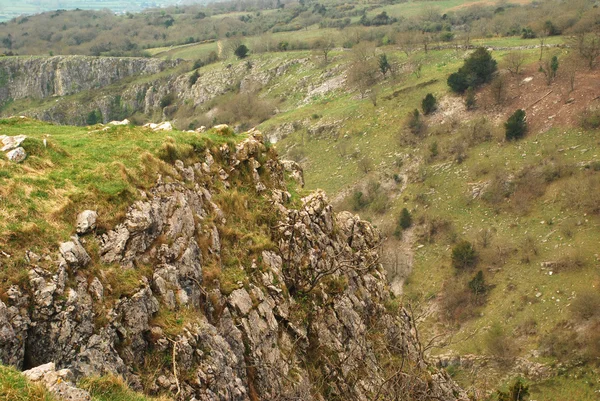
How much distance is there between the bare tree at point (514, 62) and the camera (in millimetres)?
65750

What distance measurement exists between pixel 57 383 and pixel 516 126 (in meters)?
57.8

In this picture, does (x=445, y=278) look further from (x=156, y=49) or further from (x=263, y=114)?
(x=156, y=49)

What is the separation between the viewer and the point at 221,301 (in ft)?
44.7

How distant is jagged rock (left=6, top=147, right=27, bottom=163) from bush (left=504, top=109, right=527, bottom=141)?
2137 inches

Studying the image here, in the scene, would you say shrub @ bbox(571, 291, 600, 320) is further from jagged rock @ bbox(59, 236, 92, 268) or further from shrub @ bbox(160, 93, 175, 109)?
shrub @ bbox(160, 93, 175, 109)

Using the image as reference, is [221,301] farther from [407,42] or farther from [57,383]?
[407,42]

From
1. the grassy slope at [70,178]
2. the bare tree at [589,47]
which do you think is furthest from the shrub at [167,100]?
the grassy slope at [70,178]

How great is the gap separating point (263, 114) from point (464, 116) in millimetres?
37074

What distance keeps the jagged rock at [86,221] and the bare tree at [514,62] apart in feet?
216

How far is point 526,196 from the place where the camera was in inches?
1944

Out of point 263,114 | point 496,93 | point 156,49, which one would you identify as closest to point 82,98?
point 156,49

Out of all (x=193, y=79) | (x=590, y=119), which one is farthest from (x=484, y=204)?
(x=193, y=79)

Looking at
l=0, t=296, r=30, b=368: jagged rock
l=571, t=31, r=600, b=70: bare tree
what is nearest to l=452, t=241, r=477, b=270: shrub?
l=571, t=31, r=600, b=70: bare tree

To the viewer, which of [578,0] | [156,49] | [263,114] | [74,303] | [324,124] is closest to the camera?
[74,303]
